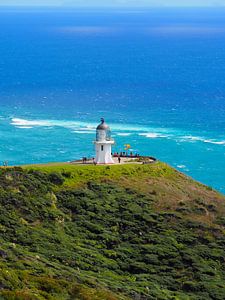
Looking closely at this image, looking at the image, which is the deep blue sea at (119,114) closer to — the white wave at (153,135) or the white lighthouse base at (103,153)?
the white wave at (153,135)

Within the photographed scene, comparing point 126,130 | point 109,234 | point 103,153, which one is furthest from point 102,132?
point 126,130

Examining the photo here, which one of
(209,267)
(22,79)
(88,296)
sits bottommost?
(88,296)

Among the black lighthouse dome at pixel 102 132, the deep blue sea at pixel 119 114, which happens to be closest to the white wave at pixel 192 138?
the deep blue sea at pixel 119 114

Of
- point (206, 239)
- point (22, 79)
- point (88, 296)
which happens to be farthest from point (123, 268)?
point (22, 79)

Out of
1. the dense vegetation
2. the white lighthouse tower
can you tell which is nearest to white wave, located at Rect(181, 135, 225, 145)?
the white lighthouse tower

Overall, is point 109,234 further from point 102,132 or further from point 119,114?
point 119,114

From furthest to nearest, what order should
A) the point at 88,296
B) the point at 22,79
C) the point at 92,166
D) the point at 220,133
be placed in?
1. the point at 22,79
2. the point at 220,133
3. the point at 92,166
4. the point at 88,296

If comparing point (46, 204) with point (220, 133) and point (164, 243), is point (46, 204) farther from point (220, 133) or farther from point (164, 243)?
point (220, 133)

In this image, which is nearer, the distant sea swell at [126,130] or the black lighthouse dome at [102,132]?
the black lighthouse dome at [102,132]
